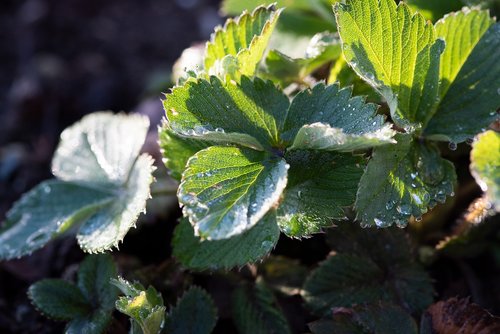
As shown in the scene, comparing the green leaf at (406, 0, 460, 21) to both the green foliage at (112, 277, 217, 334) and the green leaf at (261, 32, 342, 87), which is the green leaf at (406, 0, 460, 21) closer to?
the green leaf at (261, 32, 342, 87)

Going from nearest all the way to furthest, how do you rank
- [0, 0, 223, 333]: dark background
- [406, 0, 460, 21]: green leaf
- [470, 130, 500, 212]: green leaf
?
[470, 130, 500, 212]: green leaf
[406, 0, 460, 21]: green leaf
[0, 0, 223, 333]: dark background

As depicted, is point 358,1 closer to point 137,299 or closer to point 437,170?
point 437,170

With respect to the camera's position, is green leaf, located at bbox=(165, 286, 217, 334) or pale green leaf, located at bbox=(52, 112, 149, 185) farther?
pale green leaf, located at bbox=(52, 112, 149, 185)

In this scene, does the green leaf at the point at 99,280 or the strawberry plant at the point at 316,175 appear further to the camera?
the green leaf at the point at 99,280

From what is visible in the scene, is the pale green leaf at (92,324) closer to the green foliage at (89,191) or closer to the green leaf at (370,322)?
the green foliage at (89,191)

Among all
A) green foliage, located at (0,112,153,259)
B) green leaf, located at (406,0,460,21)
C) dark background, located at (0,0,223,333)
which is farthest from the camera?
dark background, located at (0,0,223,333)

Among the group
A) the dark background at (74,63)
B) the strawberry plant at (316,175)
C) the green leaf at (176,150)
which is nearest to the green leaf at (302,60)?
the strawberry plant at (316,175)

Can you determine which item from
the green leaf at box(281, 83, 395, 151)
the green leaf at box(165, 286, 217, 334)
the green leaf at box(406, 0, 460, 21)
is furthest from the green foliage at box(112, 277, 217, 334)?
the green leaf at box(406, 0, 460, 21)

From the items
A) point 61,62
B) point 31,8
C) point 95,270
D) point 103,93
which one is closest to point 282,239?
point 95,270
